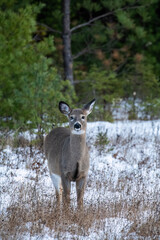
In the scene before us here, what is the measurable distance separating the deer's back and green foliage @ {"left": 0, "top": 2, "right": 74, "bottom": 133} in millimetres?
2915

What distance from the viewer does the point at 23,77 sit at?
998 cm

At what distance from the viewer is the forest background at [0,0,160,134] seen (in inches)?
392

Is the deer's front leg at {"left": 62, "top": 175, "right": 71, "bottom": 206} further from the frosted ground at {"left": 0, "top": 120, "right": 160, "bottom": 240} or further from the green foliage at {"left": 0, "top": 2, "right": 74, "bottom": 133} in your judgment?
the green foliage at {"left": 0, "top": 2, "right": 74, "bottom": 133}

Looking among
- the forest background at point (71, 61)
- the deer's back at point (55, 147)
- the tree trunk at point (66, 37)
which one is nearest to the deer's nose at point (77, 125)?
the deer's back at point (55, 147)

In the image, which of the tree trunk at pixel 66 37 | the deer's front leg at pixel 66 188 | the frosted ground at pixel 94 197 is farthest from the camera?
the tree trunk at pixel 66 37

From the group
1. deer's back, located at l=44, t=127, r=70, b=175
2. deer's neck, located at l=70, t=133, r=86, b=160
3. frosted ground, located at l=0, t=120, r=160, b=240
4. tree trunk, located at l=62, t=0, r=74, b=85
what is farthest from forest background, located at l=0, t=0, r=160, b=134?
deer's neck, located at l=70, t=133, r=86, b=160

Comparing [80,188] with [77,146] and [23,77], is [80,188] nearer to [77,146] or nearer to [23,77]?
[77,146]

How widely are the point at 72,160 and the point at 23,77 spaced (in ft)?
15.7

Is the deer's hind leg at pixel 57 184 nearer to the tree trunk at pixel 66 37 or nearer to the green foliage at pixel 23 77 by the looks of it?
the green foliage at pixel 23 77

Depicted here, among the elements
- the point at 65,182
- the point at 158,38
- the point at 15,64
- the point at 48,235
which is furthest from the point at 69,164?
→ the point at 158,38

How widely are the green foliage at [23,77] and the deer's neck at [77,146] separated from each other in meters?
3.96

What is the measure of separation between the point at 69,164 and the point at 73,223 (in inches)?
35.0

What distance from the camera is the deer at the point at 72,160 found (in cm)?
554

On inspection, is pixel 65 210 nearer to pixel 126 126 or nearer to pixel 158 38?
pixel 126 126
